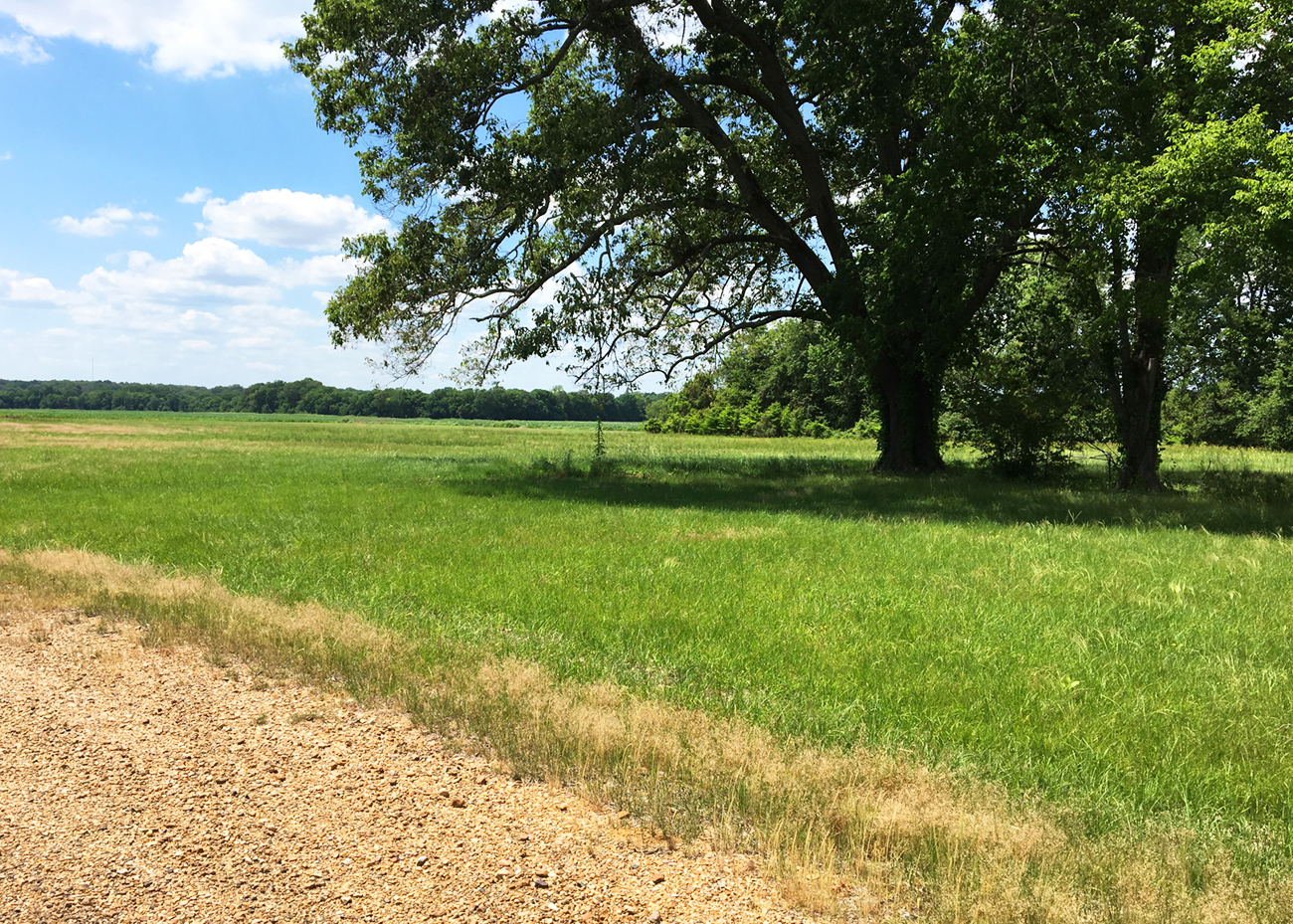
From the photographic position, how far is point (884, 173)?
2227 cm

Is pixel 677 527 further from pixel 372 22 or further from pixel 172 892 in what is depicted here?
pixel 372 22

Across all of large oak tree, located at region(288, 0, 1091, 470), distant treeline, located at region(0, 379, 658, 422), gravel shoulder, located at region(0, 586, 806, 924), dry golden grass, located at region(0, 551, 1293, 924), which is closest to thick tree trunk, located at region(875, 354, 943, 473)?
large oak tree, located at region(288, 0, 1091, 470)

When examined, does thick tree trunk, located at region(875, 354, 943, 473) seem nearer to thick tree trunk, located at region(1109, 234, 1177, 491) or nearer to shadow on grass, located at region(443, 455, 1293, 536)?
shadow on grass, located at region(443, 455, 1293, 536)

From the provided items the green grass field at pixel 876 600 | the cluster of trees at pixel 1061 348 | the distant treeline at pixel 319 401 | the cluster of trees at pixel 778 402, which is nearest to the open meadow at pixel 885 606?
the green grass field at pixel 876 600

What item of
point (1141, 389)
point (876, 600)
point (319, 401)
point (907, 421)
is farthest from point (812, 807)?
point (319, 401)

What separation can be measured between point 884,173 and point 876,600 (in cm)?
1763

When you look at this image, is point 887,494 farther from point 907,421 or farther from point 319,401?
point 319,401

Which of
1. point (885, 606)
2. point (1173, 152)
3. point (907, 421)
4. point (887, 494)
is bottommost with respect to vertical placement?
point (885, 606)

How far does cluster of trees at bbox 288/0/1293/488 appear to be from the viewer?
1512 cm

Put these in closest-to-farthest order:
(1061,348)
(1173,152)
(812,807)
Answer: (812,807) → (1173,152) → (1061,348)

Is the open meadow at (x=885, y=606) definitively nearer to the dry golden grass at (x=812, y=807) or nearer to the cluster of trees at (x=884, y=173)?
→ the dry golden grass at (x=812, y=807)

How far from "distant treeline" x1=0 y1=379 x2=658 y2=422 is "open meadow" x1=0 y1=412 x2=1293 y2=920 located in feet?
346

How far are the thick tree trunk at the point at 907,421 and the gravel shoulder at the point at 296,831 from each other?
20.1 m

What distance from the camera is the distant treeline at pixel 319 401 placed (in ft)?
460
